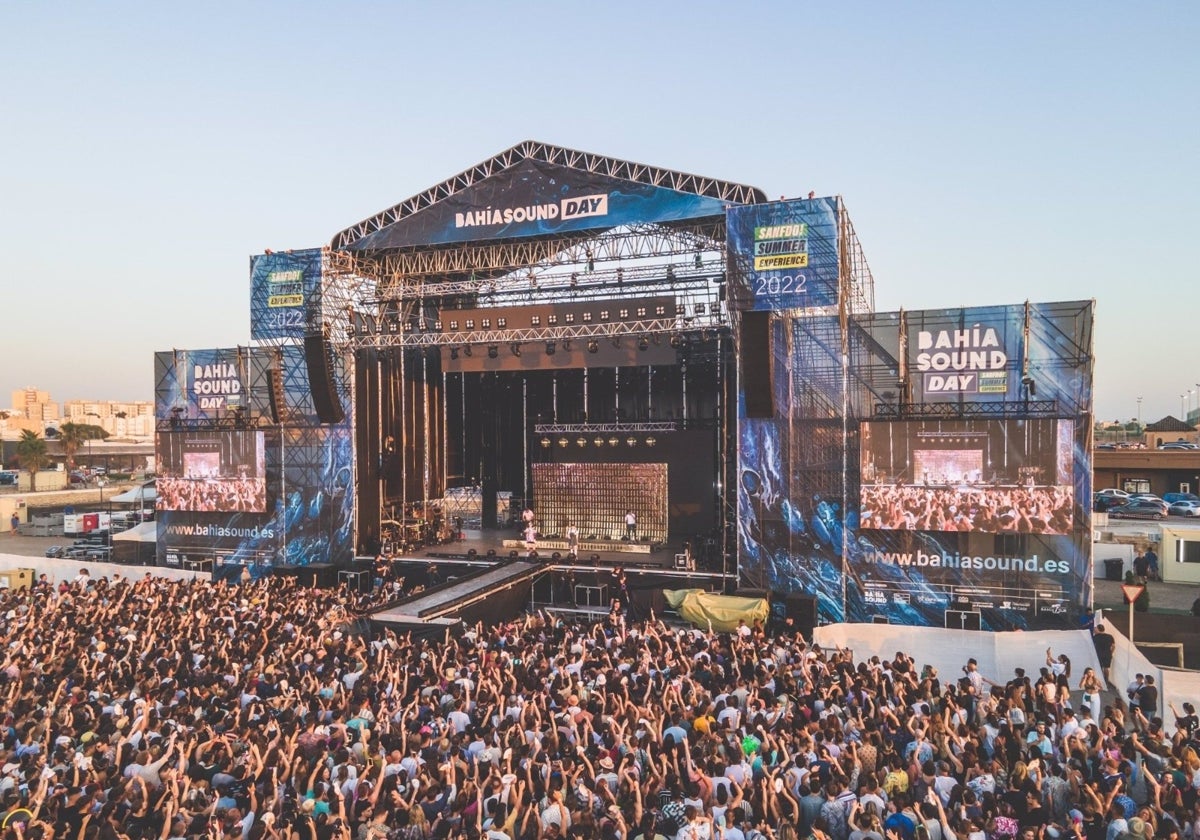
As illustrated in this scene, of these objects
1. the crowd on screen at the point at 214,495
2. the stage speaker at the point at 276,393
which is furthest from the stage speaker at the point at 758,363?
the crowd on screen at the point at 214,495

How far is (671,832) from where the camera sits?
18.6ft

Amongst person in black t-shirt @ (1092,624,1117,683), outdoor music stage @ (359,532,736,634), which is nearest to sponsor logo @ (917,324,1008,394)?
person in black t-shirt @ (1092,624,1117,683)

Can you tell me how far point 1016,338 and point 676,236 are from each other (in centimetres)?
824

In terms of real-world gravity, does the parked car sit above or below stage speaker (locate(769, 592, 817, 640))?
above

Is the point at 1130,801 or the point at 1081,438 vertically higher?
the point at 1081,438

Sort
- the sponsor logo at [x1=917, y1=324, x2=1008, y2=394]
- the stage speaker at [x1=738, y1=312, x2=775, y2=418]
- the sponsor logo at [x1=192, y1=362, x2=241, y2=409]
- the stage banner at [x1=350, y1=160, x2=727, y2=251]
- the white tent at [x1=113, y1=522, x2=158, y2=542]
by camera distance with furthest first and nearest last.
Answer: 1. the white tent at [x1=113, y1=522, x2=158, y2=542]
2. the sponsor logo at [x1=192, y1=362, x2=241, y2=409]
3. the stage banner at [x1=350, y1=160, x2=727, y2=251]
4. the stage speaker at [x1=738, y1=312, x2=775, y2=418]
5. the sponsor logo at [x1=917, y1=324, x2=1008, y2=394]

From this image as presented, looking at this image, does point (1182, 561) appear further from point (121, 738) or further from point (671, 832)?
point (121, 738)

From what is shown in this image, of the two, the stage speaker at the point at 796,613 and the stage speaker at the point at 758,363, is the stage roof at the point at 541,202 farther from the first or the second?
the stage speaker at the point at 796,613

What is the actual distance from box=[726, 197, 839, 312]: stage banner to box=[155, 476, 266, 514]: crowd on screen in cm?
1453

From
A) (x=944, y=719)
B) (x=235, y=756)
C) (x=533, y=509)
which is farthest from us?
(x=533, y=509)

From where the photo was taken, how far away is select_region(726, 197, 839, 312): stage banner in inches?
664

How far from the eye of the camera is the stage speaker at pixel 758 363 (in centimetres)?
1727

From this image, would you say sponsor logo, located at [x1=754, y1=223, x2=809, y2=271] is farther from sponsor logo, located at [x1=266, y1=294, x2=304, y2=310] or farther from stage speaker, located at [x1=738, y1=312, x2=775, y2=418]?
sponsor logo, located at [x1=266, y1=294, x2=304, y2=310]

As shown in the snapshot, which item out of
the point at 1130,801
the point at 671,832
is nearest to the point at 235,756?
the point at 671,832
